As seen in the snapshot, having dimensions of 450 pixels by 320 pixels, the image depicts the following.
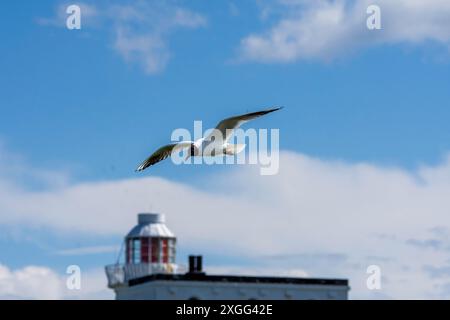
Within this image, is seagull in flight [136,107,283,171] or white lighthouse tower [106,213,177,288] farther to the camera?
white lighthouse tower [106,213,177,288]

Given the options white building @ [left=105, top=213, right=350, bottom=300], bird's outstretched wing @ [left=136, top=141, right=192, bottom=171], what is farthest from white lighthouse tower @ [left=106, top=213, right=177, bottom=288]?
bird's outstretched wing @ [left=136, top=141, right=192, bottom=171]

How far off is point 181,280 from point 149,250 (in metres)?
6.53

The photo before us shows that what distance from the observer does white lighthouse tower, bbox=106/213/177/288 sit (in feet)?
419

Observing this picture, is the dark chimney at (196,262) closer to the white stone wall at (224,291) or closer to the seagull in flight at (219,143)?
the white stone wall at (224,291)

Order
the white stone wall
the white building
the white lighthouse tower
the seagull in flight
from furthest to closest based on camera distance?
the white lighthouse tower → the white building → the white stone wall → the seagull in flight

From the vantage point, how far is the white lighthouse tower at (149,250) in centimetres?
12775

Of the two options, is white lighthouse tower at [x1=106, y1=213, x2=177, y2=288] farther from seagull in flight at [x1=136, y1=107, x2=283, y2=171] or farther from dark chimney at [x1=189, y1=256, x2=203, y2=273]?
seagull in flight at [x1=136, y1=107, x2=283, y2=171]

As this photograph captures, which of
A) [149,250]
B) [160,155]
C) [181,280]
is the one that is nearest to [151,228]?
[149,250]

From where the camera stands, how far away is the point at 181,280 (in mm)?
122688

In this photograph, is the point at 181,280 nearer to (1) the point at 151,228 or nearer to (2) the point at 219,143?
(1) the point at 151,228

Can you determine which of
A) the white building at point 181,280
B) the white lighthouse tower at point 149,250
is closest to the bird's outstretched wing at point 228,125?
the white building at point 181,280

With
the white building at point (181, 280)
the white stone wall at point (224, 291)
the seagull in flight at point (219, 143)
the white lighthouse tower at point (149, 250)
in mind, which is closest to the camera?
the seagull in flight at point (219, 143)
